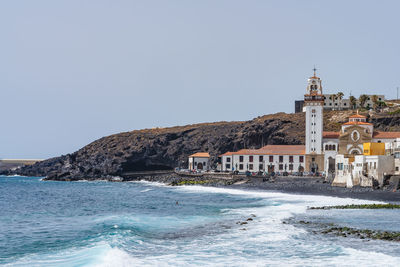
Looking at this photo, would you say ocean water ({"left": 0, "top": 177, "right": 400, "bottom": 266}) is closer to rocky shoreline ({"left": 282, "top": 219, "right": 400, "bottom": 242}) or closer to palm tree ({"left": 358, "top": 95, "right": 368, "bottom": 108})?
rocky shoreline ({"left": 282, "top": 219, "right": 400, "bottom": 242})

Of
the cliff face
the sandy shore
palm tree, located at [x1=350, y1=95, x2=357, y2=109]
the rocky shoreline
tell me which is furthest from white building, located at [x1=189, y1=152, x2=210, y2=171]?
the rocky shoreline

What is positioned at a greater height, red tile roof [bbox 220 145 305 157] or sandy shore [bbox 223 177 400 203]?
red tile roof [bbox 220 145 305 157]

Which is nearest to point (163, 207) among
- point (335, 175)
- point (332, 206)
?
point (332, 206)

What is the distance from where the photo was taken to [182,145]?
5172 inches

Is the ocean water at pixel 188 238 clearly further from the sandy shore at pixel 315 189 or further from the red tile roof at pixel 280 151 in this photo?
the red tile roof at pixel 280 151

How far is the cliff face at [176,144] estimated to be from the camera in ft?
387

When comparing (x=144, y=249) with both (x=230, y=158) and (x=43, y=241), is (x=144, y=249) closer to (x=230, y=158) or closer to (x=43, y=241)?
(x=43, y=241)

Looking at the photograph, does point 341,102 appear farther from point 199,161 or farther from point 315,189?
point 315,189

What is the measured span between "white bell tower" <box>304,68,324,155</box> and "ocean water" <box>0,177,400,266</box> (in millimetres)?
45625

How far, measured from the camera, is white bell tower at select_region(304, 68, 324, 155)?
313 ft

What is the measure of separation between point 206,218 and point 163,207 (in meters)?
11.4

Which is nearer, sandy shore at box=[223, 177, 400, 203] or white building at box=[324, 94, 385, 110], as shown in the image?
sandy shore at box=[223, 177, 400, 203]

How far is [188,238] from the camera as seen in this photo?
100ft

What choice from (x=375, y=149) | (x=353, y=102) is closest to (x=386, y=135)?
(x=375, y=149)
